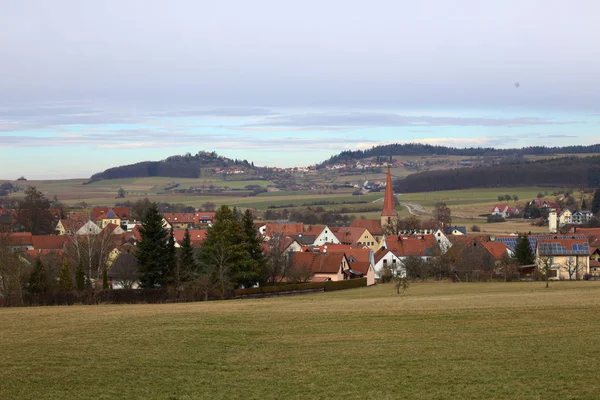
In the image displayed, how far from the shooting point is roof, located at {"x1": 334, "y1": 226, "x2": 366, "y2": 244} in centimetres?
10712

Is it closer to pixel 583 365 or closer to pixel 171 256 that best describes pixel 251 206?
pixel 171 256

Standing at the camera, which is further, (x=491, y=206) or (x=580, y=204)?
(x=491, y=206)

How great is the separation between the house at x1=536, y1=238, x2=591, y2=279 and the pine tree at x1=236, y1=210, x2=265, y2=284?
88.2ft

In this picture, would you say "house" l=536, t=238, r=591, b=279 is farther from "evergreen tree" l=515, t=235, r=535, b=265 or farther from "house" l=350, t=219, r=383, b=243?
"house" l=350, t=219, r=383, b=243

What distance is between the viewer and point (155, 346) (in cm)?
2164

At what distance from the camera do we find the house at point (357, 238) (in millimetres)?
106125

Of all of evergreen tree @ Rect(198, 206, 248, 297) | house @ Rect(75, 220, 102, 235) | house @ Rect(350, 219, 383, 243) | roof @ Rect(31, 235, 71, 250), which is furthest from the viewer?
house @ Rect(350, 219, 383, 243)

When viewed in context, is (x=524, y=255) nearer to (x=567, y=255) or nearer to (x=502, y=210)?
(x=567, y=255)

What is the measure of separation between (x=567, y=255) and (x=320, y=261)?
23960 millimetres

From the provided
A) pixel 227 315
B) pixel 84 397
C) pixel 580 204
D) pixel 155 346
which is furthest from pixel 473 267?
pixel 580 204

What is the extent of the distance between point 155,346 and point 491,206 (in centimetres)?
16237

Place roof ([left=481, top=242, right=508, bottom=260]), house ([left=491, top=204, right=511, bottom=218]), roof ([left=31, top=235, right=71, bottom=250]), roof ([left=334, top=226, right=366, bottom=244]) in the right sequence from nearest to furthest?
roof ([left=481, top=242, right=508, bottom=260]) → roof ([left=31, top=235, right=71, bottom=250]) → roof ([left=334, top=226, right=366, bottom=244]) → house ([left=491, top=204, right=511, bottom=218])

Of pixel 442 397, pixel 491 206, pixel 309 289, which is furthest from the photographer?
pixel 491 206

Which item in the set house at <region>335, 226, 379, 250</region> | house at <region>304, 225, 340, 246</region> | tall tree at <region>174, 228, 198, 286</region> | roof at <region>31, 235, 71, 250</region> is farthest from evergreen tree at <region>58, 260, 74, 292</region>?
house at <region>335, 226, 379, 250</region>
